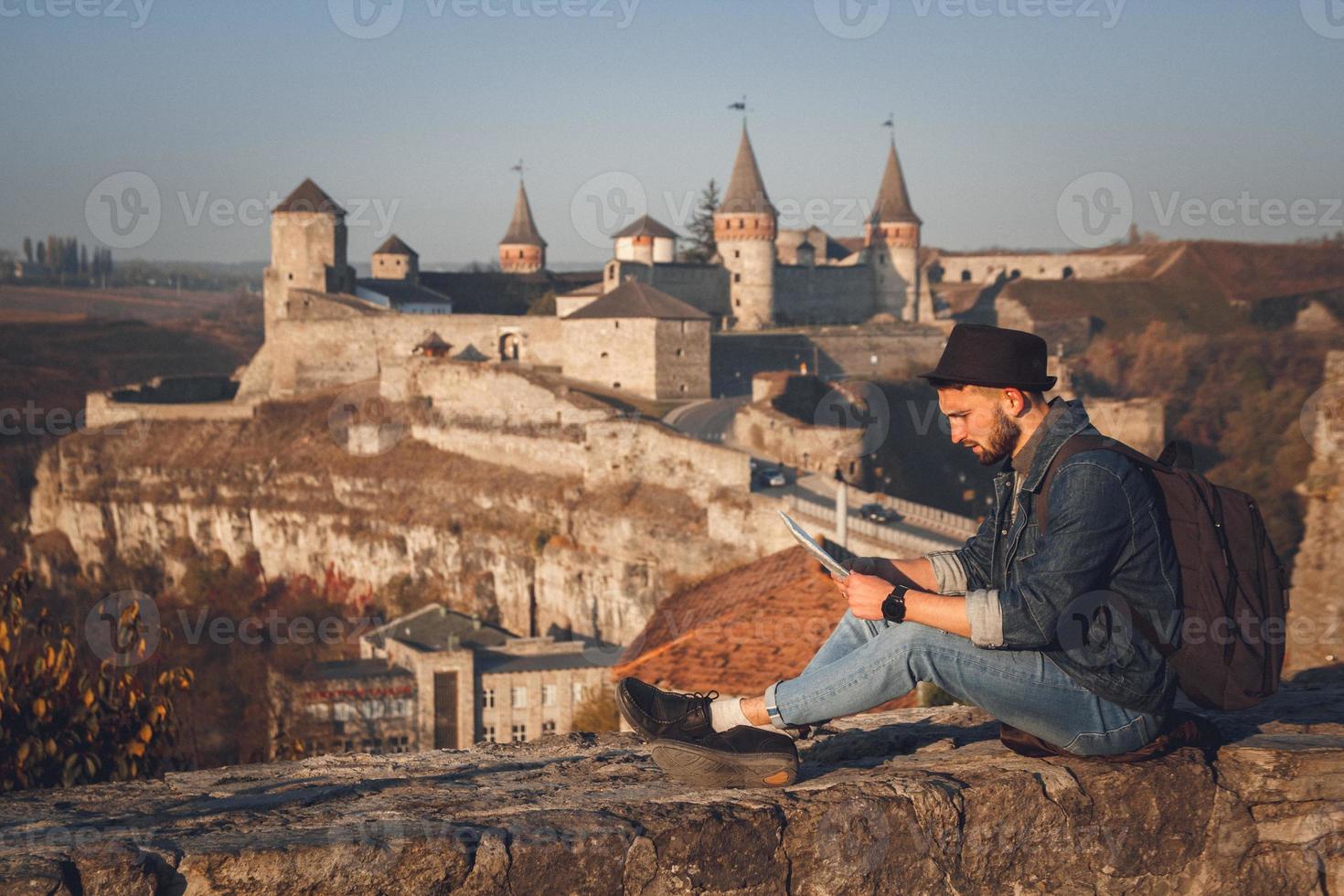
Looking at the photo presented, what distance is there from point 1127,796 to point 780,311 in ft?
186

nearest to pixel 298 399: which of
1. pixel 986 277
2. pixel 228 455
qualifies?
pixel 228 455

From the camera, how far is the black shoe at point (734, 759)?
4395mm

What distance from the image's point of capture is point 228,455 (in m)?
48.0

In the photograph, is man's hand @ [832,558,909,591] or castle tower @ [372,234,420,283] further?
castle tower @ [372,234,420,283]

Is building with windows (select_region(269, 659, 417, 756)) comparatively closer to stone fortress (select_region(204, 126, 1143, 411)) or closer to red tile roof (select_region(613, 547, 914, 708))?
red tile roof (select_region(613, 547, 914, 708))

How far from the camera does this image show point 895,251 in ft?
218

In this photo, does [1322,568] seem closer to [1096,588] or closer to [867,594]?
[1096,588]

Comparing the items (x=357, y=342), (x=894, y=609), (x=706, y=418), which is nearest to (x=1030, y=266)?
(x=357, y=342)

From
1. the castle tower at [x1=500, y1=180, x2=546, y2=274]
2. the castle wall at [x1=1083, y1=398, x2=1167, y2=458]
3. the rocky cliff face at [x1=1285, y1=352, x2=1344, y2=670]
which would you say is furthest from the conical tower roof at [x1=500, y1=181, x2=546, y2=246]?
the rocky cliff face at [x1=1285, y1=352, x2=1344, y2=670]

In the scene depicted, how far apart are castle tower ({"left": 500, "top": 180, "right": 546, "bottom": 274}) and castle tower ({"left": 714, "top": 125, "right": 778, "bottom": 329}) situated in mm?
12063

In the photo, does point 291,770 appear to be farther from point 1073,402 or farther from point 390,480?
point 390,480

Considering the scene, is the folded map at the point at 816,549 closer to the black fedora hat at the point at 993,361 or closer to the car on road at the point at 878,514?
the black fedora hat at the point at 993,361

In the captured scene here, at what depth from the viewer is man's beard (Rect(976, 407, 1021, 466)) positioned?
4.46 m

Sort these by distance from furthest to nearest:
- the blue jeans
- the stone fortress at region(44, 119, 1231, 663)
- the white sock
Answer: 1. the stone fortress at region(44, 119, 1231, 663)
2. the white sock
3. the blue jeans
